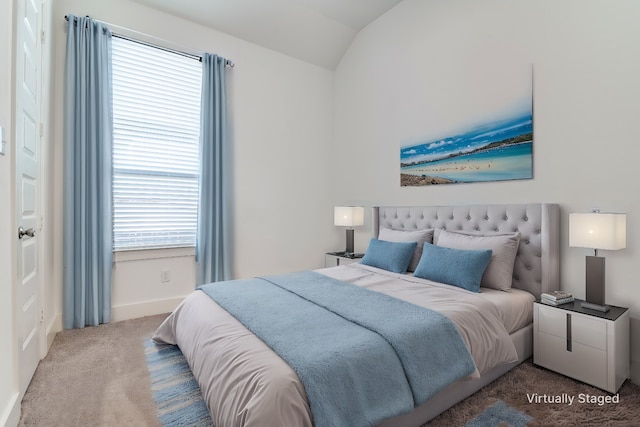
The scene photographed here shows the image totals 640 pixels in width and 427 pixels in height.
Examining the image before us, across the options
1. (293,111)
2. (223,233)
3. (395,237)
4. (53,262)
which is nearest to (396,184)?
(395,237)

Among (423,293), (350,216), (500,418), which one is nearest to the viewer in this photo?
(500,418)

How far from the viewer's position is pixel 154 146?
329 centimetres

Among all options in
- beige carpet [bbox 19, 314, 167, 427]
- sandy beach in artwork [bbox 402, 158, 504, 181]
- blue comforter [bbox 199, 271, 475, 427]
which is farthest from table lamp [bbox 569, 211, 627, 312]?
beige carpet [bbox 19, 314, 167, 427]

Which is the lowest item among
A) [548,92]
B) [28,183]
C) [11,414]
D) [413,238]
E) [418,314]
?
[11,414]

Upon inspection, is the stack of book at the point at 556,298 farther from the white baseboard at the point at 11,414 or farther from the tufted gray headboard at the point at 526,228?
the white baseboard at the point at 11,414

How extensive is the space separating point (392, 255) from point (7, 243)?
8.85 feet

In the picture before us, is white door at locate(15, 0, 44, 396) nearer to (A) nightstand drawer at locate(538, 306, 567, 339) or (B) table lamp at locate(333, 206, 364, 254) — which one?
(B) table lamp at locate(333, 206, 364, 254)

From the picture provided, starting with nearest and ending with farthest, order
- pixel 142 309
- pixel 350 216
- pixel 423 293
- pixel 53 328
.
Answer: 1. pixel 423 293
2. pixel 53 328
3. pixel 142 309
4. pixel 350 216

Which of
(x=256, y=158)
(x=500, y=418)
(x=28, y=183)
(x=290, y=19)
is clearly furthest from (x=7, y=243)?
(x=290, y=19)

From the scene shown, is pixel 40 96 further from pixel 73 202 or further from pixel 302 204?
pixel 302 204

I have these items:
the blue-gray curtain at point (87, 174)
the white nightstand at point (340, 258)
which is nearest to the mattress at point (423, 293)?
the white nightstand at point (340, 258)

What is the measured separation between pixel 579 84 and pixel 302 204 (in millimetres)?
3080

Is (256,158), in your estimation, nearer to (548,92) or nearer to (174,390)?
(174,390)

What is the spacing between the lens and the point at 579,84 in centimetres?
224
